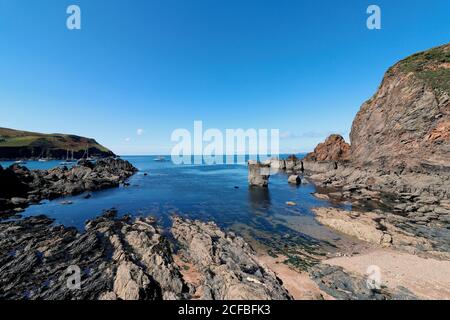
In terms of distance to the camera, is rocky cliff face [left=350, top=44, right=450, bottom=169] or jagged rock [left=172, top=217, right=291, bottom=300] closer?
jagged rock [left=172, top=217, right=291, bottom=300]

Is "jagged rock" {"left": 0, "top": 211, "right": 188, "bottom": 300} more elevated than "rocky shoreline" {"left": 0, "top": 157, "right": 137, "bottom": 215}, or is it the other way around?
"rocky shoreline" {"left": 0, "top": 157, "right": 137, "bottom": 215}

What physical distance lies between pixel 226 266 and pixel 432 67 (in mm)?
85004

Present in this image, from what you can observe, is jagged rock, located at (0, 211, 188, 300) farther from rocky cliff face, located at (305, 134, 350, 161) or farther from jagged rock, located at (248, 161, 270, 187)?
rocky cliff face, located at (305, 134, 350, 161)

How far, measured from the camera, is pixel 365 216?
111 feet

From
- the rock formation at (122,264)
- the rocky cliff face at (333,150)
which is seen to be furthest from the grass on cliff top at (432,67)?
the rock formation at (122,264)

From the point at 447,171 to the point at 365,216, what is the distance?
3266 centimetres

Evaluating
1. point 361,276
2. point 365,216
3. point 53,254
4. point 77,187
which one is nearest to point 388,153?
point 365,216

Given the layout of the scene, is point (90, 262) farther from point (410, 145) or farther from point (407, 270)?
point (410, 145)

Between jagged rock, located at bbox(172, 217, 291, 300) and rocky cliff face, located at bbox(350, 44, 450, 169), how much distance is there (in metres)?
58.3

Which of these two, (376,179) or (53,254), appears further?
(376,179)

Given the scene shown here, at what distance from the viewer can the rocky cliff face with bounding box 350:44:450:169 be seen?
5222cm

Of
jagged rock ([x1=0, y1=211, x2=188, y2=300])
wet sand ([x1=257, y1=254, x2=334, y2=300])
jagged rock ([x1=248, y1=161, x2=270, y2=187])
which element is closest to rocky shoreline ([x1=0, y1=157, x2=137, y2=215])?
jagged rock ([x1=0, y1=211, x2=188, y2=300])

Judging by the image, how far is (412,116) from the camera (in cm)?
5784
